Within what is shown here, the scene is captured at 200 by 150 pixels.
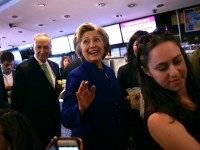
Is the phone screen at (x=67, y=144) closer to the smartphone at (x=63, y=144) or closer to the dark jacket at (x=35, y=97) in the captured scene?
the smartphone at (x=63, y=144)

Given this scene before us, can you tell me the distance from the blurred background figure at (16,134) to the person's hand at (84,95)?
328 mm

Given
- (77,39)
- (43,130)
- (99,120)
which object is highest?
(77,39)

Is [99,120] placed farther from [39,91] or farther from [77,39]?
[39,91]

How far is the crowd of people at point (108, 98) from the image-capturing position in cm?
102

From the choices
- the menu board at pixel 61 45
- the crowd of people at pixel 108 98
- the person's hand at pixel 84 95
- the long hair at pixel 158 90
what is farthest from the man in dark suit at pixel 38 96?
the menu board at pixel 61 45

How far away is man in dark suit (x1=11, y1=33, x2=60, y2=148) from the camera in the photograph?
248 centimetres

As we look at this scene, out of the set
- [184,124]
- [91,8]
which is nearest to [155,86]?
[184,124]

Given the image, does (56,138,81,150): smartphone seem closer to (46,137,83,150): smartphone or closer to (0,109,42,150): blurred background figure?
(46,137,83,150): smartphone

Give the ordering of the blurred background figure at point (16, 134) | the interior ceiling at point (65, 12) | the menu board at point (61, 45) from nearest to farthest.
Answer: the blurred background figure at point (16, 134), the interior ceiling at point (65, 12), the menu board at point (61, 45)

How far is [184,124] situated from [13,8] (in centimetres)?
529

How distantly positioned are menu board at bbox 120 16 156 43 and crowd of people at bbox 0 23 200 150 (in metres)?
4.51

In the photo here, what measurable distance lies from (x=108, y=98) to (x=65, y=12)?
465cm

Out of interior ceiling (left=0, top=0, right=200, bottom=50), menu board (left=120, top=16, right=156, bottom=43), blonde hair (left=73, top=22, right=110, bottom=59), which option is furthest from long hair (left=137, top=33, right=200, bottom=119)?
menu board (left=120, top=16, right=156, bottom=43)

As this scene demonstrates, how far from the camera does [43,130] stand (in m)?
2.56
